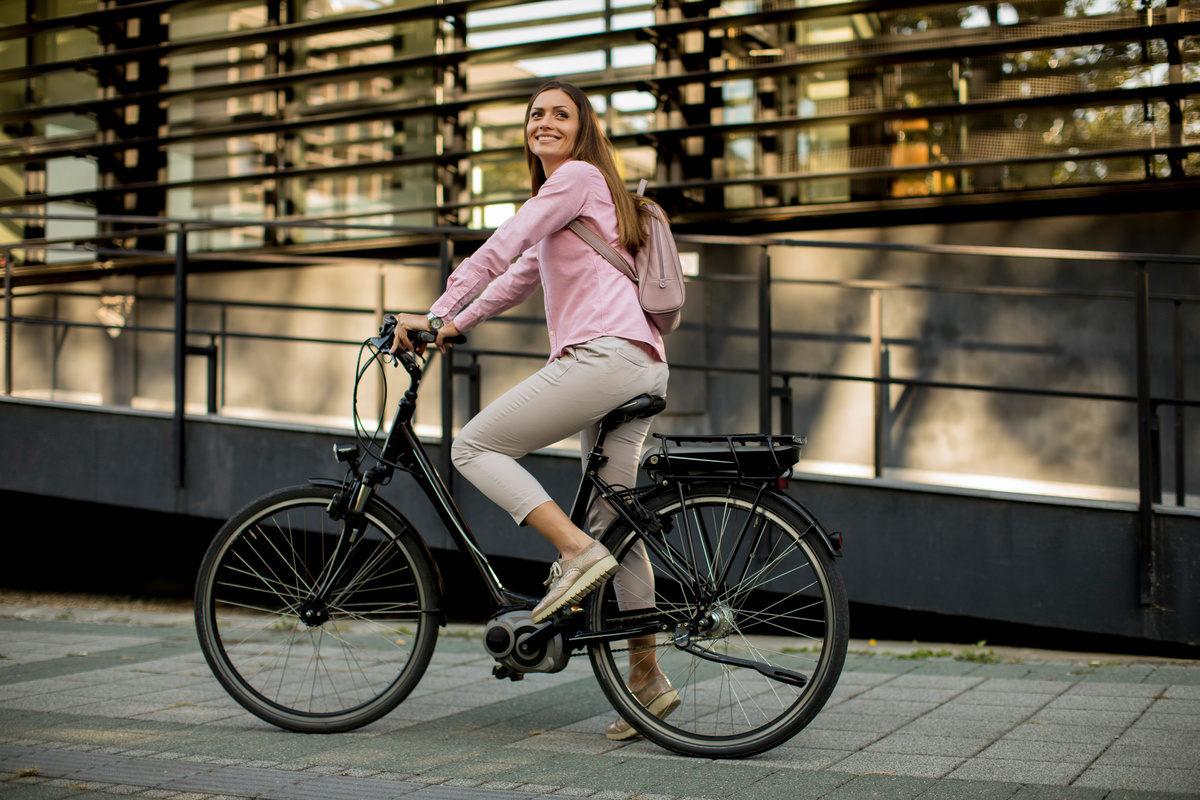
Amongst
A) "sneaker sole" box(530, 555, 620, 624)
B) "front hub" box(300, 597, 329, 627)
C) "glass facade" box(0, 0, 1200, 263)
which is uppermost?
"glass facade" box(0, 0, 1200, 263)

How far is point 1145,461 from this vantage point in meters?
4.34

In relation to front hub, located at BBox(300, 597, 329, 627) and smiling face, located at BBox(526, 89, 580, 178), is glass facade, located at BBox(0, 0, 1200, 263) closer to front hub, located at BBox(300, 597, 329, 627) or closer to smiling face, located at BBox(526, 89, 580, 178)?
smiling face, located at BBox(526, 89, 580, 178)

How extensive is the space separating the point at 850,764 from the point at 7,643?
12.8 ft

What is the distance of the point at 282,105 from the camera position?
1002cm

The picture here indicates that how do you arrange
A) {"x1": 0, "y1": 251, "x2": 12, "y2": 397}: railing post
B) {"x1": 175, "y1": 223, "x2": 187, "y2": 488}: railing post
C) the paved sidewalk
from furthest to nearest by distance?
1. {"x1": 0, "y1": 251, "x2": 12, "y2": 397}: railing post
2. {"x1": 175, "y1": 223, "x2": 187, "y2": 488}: railing post
3. the paved sidewalk

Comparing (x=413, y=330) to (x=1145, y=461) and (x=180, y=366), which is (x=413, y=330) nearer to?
(x=1145, y=461)

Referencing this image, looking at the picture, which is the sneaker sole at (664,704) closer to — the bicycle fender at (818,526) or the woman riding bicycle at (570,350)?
the woman riding bicycle at (570,350)

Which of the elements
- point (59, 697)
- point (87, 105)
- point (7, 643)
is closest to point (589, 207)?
point (59, 697)

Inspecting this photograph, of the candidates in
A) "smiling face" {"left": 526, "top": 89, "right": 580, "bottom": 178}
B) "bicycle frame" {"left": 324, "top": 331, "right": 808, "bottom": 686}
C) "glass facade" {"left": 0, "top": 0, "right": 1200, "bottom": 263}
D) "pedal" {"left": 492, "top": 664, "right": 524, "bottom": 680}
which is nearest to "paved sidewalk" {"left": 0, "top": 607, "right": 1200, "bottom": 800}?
"pedal" {"left": 492, "top": 664, "right": 524, "bottom": 680}

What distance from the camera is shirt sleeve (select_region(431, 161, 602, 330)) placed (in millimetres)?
3043

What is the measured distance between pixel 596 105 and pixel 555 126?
213 inches

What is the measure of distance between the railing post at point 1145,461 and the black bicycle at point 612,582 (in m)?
1.63

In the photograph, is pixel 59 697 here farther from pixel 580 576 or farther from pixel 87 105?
pixel 87 105

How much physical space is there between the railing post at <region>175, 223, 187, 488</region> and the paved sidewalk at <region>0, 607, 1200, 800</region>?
6.06ft
